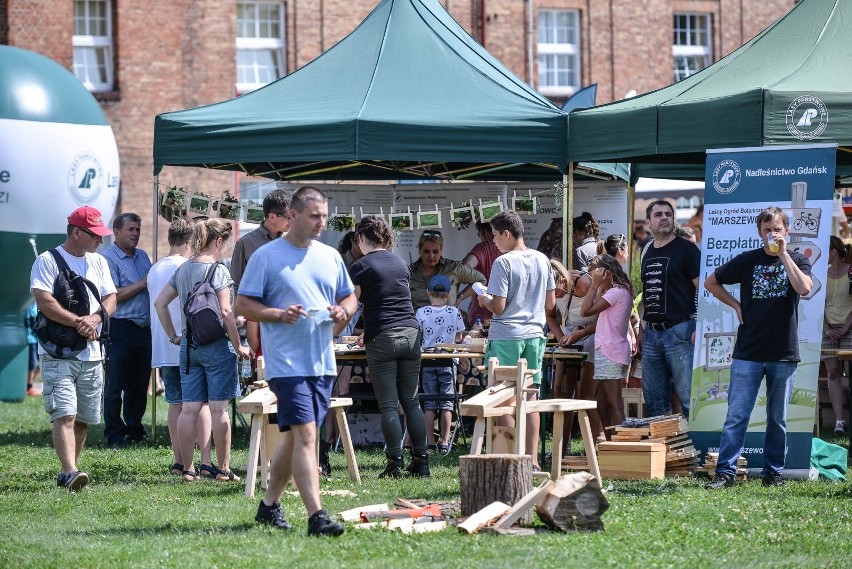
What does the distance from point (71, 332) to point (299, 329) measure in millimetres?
2553

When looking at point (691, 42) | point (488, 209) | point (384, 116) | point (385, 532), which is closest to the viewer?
point (385, 532)

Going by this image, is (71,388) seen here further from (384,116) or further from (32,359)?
(32,359)

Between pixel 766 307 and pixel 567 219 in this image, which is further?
pixel 567 219

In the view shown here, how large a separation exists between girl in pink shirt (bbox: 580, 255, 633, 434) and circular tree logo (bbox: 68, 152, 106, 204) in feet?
27.0

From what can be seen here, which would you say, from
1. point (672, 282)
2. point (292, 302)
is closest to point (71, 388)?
point (292, 302)

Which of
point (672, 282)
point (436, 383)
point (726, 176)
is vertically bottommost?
point (436, 383)

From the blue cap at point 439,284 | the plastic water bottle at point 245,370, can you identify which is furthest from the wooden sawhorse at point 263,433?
the blue cap at point 439,284

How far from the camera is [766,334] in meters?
9.12

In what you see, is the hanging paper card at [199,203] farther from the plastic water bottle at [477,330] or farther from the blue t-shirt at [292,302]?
the blue t-shirt at [292,302]

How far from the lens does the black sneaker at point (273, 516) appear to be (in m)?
7.47

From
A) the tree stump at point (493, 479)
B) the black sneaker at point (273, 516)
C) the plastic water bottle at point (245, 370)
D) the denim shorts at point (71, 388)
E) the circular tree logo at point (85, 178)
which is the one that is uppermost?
the circular tree logo at point (85, 178)

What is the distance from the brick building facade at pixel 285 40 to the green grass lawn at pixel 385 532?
16.8m

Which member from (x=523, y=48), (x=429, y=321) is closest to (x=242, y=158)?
(x=429, y=321)

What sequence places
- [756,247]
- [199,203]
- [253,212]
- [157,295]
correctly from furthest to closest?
[253,212]
[199,203]
[157,295]
[756,247]
